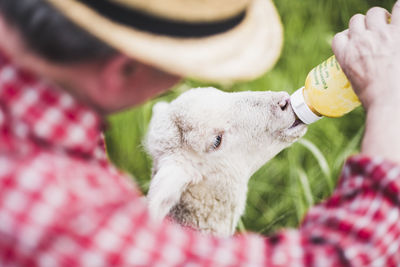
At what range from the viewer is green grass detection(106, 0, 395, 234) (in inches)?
81.7

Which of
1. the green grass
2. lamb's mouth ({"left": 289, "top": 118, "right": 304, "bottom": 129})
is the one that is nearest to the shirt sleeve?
lamb's mouth ({"left": 289, "top": 118, "right": 304, "bottom": 129})

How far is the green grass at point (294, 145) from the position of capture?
2.08 metres

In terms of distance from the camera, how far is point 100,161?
1021 millimetres

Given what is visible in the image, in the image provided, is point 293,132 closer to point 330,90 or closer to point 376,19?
point 330,90

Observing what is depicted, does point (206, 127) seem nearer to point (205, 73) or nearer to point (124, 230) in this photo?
point (205, 73)

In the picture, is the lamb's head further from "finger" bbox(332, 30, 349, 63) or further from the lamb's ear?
"finger" bbox(332, 30, 349, 63)

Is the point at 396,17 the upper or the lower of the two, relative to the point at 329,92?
upper

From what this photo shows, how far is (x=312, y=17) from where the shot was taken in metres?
2.84

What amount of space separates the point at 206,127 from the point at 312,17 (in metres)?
1.44

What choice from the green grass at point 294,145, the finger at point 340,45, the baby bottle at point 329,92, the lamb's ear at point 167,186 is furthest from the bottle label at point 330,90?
the green grass at point 294,145

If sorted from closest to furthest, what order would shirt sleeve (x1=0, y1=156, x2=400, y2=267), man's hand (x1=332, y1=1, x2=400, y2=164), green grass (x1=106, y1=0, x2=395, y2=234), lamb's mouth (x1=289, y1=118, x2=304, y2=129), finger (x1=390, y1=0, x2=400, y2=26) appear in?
1. shirt sleeve (x1=0, y1=156, x2=400, y2=267)
2. man's hand (x1=332, y1=1, x2=400, y2=164)
3. finger (x1=390, y1=0, x2=400, y2=26)
4. lamb's mouth (x1=289, y1=118, x2=304, y2=129)
5. green grass (x1=106, y1=0, x2=395, y2=234)

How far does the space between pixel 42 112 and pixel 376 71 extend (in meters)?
0.66

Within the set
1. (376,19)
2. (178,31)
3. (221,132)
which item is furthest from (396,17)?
(221,132)

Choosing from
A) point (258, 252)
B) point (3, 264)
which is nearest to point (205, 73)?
point (258, 252)
